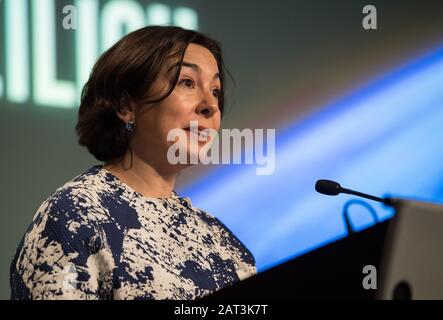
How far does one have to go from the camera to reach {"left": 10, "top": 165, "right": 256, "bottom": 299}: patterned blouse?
1.42 meters

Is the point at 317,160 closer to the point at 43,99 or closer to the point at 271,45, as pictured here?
the point at 271,45

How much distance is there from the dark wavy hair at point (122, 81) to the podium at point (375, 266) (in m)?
0.95

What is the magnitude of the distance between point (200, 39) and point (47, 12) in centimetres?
79

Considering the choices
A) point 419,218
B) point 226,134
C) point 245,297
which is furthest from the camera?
point 226,134

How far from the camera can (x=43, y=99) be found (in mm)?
2494

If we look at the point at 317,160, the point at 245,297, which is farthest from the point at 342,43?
the point at 245,297

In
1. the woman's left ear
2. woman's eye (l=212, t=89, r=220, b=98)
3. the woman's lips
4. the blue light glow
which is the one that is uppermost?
woman's eye (l=212, t=89, r=220, b=98)

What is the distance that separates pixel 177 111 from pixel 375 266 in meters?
0.99

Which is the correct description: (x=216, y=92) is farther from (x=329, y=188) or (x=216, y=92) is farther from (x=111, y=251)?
(x=111, y=251)

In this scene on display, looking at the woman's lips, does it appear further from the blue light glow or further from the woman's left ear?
the blue light glow

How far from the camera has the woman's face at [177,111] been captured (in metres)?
1.82

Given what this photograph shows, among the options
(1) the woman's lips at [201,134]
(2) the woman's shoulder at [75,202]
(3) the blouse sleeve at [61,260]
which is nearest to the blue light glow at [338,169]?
(1) the woman's lips at [201,134]

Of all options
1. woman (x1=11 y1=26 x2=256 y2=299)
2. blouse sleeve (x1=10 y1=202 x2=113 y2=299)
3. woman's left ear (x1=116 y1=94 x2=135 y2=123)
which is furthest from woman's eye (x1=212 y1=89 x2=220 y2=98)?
blouse sleeve (x1=10 y1=202 x2=113 y2=299)

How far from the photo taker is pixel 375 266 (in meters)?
0.92
